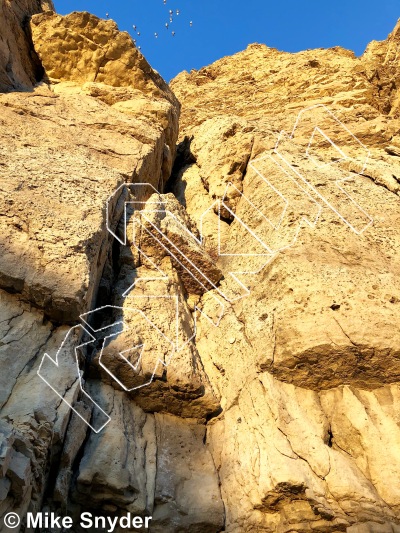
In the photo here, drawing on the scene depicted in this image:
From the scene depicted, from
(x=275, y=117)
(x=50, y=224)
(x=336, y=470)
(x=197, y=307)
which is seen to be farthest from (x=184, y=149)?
(x=336, y=470)

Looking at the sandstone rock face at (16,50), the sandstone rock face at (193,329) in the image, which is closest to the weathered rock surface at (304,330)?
the sandstone rock face at (193,329)

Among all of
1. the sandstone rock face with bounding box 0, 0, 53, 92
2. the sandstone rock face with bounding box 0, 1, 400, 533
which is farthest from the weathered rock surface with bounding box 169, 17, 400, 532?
the sandstone rock face with bounding box 0, 0, 53, 92

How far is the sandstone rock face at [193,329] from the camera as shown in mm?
5500

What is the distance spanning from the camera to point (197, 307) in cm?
853

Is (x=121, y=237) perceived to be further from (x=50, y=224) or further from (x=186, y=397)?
(x=186, y=397)

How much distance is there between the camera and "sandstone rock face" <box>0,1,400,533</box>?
5.50m

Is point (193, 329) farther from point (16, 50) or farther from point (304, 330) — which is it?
point (16, 50)

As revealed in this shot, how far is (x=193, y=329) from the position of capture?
8102mm
